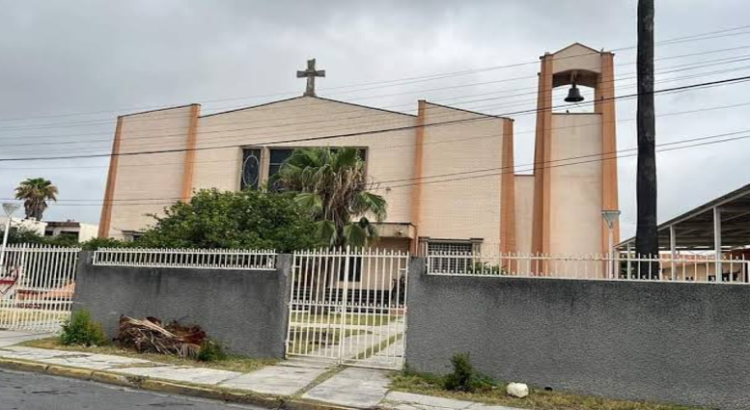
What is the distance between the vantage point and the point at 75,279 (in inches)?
480

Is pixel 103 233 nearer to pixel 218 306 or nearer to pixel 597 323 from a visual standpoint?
pixel 218 306

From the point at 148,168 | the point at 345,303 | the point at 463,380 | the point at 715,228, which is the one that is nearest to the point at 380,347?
the point at 345,303

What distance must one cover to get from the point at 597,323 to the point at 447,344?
7.09 feet

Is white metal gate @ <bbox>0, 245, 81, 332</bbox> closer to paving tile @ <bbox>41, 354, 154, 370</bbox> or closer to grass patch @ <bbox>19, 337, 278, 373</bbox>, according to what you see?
grass patch @ <bbox>19, 337, 278, 373</bbox>

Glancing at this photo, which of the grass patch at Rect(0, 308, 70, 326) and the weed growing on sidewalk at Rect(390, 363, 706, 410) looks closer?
the weed growing on sidewalk at Rect(390, 363, 706, 410)

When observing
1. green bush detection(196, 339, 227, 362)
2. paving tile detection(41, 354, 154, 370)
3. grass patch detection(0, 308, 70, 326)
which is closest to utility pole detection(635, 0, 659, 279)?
green bush detection(196, 339, 227, 362)

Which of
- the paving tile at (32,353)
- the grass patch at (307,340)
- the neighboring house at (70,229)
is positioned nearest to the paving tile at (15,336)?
the paving tile at (32,353)

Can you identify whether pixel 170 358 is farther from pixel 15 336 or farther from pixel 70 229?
pixel 70 229

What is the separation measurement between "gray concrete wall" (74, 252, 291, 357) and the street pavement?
7.67 feet

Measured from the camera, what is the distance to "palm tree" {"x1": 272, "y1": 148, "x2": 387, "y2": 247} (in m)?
18.9

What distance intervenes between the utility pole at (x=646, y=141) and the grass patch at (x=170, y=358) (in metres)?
6.52

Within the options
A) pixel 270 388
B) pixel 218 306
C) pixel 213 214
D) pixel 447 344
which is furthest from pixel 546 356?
pixel 213 214

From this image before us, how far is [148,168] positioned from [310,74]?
10202mm

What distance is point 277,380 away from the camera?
8.62 meters
